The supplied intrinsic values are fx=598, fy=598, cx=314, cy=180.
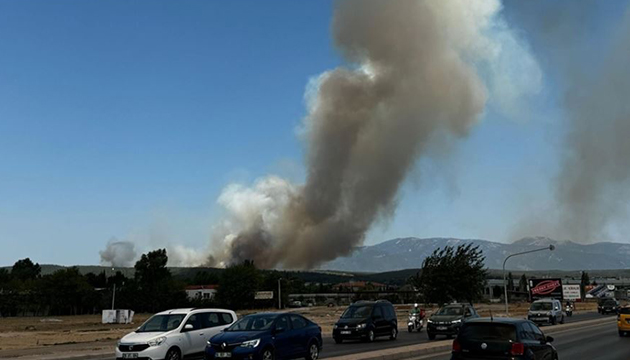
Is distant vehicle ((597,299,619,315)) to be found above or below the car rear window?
below

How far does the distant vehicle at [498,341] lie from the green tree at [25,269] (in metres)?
176

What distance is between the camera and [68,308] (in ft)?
389

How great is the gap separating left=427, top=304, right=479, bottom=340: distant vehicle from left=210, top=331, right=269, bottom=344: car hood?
16.1 m

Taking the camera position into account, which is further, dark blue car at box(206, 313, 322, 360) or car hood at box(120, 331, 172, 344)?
car hood at box(120, 331, 172, 344)

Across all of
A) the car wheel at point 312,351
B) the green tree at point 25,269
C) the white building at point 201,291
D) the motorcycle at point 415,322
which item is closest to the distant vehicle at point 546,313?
the motorcycle at point 415,322

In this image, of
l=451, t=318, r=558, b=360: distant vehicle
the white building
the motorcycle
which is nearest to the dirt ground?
the motorcycle

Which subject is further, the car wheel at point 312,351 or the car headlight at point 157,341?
the car wheel at point 312,351

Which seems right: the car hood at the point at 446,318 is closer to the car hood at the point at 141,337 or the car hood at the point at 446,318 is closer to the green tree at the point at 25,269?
the car hood at the point at 141,337

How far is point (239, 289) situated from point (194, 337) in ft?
324

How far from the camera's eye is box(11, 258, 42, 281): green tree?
170 metres

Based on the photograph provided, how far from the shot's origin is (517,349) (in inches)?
476

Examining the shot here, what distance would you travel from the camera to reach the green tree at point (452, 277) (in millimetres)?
59969

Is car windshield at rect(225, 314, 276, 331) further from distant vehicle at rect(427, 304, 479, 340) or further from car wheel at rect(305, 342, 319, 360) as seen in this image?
distant vehicle at rect(427, 304, 479, 340)

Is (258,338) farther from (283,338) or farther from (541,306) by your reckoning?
(541,306)
